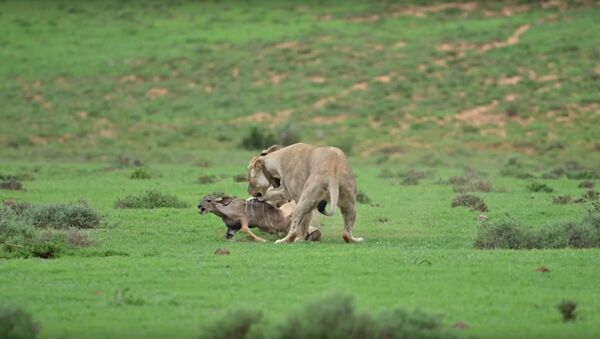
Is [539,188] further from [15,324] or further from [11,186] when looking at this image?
[15,324]

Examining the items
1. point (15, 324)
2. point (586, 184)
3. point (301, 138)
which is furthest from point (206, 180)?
point (15, 324)

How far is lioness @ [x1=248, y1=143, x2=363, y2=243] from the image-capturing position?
15883mm

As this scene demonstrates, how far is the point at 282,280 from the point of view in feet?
Result: 42.3

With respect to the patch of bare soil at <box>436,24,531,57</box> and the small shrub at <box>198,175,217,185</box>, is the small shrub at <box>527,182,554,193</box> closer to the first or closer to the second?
the small shrub at <box>198,175,217,185</box>

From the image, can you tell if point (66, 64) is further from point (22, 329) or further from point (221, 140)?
point (22, 329)

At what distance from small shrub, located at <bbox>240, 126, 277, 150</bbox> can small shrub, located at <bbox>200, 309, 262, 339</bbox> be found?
3342 cm

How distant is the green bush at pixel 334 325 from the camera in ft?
30.9

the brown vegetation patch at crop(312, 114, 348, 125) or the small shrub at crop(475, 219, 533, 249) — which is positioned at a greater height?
the small shrub at crop(475, 219, 533, 249)

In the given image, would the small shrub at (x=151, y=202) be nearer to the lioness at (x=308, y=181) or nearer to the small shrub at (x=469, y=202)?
the lioness at (x=308, y=181)

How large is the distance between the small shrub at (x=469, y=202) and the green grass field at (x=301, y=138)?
403 millimetres

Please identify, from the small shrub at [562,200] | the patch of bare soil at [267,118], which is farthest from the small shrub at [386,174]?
the patch of bare soil at [267,118]

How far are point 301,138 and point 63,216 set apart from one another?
88.1ft

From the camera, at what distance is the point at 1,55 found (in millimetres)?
57719

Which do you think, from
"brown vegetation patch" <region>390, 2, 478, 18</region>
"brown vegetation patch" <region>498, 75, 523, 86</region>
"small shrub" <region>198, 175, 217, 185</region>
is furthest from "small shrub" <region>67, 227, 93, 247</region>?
"brown vegetation patch" <region>390, 2, 478, 18</region>
